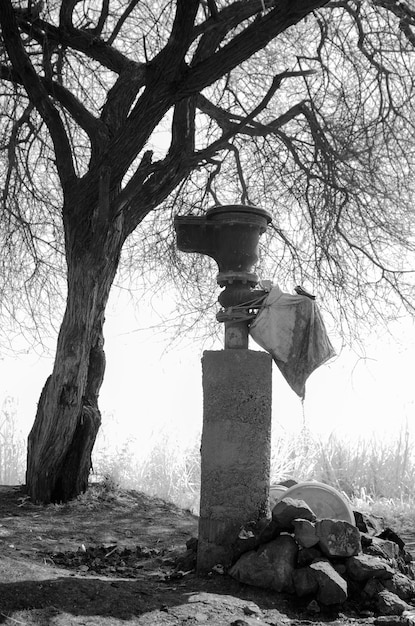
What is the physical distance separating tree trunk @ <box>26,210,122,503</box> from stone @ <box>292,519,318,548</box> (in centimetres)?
371

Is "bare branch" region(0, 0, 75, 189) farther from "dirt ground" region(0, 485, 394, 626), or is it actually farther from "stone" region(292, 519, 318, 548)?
"stone" region(292, 519, 318, 548)

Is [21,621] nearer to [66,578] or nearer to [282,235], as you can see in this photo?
[66,578]

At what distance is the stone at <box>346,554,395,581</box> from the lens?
4704 mm

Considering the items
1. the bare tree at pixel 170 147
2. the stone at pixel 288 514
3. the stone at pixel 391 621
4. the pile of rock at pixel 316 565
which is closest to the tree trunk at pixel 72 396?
the bare tree at pixel 170 147

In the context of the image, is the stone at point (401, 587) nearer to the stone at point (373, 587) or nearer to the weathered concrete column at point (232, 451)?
the stone at point (373, 587)

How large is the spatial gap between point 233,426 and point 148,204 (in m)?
3.98

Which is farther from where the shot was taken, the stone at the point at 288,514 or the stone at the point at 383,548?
the stone at the point at 383,548

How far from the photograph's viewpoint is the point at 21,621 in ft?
12.4

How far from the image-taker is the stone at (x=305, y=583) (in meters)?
4.57

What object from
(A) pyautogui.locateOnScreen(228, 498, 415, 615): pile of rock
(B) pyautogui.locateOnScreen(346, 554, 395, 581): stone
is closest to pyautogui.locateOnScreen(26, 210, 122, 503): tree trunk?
(A) pyautogui.locateOnScreen(228, 498, 415, 615): pile of rock

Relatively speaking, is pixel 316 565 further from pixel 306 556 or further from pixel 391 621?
pixel 391 621

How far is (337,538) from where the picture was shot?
15.4 ft

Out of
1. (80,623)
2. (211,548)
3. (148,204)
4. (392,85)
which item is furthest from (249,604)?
(392,85)

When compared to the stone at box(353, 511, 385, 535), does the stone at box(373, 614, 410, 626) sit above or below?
below
